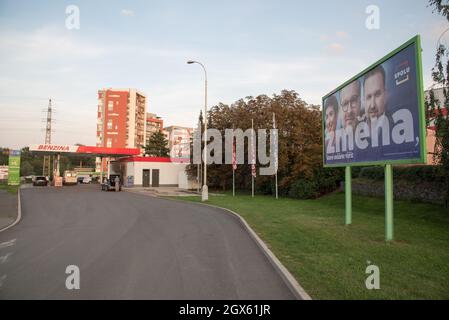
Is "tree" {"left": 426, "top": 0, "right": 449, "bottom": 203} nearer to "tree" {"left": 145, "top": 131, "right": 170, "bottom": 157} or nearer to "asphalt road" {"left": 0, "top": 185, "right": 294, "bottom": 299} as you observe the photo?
"asphalt road" {"left": 0, "top": 185, "right": 294, "bottom": 299}

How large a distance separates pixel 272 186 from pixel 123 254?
963 inches

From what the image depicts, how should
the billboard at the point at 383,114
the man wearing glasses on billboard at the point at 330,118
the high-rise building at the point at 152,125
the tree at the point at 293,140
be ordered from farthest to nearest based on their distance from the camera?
the high-rise building at the point at 152,125
the tree at the point at 293,140
the man wearing glasses on billboard at the point at 330,118
the billboard at the point at 383,114

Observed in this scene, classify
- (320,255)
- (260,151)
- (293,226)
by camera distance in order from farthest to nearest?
(260,151), (293,226), (320,255)

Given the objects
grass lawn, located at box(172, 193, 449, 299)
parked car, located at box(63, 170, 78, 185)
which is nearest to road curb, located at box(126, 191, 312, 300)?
grass lawn, located at box(172, 193, 449, 299)

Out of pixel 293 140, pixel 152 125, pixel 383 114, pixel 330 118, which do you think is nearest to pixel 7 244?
Result: pixel 383 114

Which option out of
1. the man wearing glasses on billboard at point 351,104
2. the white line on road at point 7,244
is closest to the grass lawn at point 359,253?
the man wearing glasses on billboard at point 351,104

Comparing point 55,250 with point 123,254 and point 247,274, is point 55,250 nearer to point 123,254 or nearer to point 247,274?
point 123,254

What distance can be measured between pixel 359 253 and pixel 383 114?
170 inches

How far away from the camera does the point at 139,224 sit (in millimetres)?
13047

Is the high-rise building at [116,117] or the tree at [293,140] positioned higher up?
the high-rise building at [116,117]

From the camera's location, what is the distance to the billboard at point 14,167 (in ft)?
155

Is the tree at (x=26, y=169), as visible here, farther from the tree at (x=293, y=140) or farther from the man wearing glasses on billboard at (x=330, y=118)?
the man wearing glasses on billboard at (x=330, y=118)

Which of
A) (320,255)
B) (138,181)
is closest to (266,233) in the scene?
(320,255)

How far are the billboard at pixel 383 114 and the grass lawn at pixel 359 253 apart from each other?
2319 millimetres
